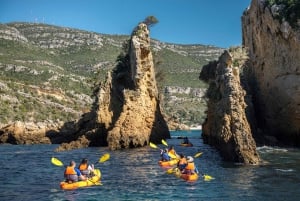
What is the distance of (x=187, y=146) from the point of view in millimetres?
53250

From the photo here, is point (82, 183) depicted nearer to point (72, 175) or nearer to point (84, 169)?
point (72, 175)

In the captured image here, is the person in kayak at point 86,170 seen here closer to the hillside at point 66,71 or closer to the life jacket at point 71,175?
the life jacket at point 71,175

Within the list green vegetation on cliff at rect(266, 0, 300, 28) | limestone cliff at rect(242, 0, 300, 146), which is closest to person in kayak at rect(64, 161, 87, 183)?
limestone cliff at rect(242, 0, 300, 146)

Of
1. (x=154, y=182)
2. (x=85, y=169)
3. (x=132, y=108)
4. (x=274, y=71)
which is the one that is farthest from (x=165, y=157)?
(x=274, y=71)

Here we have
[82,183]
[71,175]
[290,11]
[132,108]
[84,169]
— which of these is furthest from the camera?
[132,108]

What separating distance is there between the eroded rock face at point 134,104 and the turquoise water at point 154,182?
9518 mm

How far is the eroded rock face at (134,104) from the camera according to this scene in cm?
4759

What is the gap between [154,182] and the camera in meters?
27.0

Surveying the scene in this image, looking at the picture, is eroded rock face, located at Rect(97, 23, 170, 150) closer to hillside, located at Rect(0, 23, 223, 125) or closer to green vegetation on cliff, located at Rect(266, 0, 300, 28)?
green vegetation on cliff, located at Rect(266, 0, 300, 28)

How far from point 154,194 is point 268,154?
19.3 m

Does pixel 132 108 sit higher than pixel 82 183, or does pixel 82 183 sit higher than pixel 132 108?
pixel 132 108

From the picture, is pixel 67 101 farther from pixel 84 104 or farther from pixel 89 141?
pixel 89 141

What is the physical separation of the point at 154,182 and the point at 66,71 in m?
105

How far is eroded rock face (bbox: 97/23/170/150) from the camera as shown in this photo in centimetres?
4759
